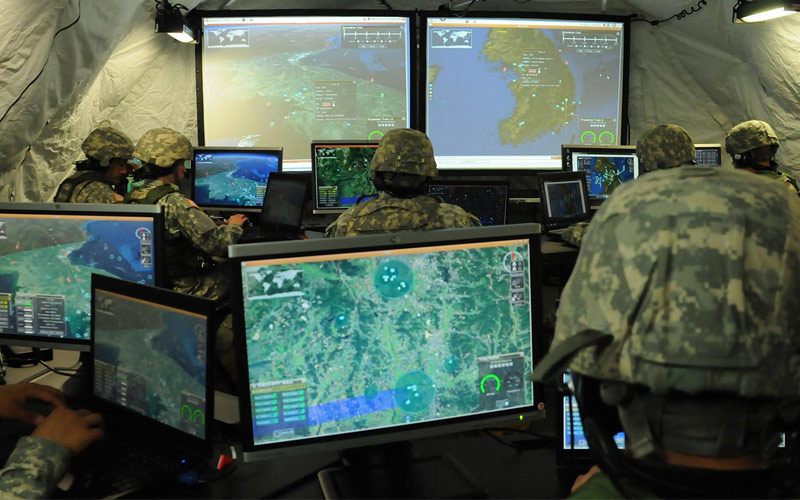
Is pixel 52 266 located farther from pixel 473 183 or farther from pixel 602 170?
pixel 602 170

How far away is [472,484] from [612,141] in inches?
183

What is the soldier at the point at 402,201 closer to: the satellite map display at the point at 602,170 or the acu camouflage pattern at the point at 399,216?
the acu camouflage pattern at the point at 399,216

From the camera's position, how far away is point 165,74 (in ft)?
15.9

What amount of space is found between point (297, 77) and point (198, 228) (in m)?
2.50

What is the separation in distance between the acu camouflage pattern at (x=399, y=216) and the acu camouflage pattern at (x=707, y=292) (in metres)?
1.73

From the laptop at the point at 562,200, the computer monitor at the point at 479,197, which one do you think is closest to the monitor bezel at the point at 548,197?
the laptop at the point at 562,200

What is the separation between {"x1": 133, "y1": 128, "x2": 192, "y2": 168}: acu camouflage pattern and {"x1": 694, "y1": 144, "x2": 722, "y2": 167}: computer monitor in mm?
3476

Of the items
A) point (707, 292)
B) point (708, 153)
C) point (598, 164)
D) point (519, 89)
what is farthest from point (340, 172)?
point (707, 292)

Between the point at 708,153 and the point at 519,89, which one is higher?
the point at 519,89

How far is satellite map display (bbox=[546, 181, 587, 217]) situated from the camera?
3.37 metres

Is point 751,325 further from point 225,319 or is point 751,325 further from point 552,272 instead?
point 552,272

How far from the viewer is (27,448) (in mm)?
1192

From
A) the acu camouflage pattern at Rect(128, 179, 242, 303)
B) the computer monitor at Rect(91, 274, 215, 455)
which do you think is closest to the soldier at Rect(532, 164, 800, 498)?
the computer monitor at Rect(91, 274, 215, 455)

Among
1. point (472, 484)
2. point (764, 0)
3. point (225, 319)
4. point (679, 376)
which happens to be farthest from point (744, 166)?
point (679, 376)
